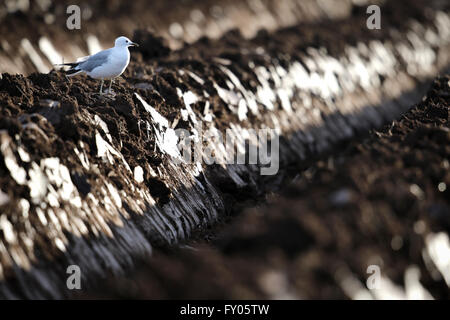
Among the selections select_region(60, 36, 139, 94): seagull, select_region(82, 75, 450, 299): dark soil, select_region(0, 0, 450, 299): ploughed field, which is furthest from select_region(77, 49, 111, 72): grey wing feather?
select_region(82, 75, 450, 299): dark soil

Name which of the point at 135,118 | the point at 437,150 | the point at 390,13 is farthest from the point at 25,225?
the point at 390,13

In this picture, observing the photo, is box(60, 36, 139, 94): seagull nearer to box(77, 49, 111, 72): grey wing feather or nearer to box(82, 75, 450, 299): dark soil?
box(77, 49, 111, 72): grey wing feather

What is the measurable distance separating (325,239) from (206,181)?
725 centimetres

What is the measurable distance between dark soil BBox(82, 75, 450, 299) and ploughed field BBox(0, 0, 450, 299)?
0.02 metres

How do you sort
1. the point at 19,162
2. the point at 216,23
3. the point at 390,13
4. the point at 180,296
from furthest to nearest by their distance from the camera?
the point at 390,13 → the point at 216,23 → the point at 19,162 → the point at 180,296

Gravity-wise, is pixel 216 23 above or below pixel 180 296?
above

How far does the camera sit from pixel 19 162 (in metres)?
9.39

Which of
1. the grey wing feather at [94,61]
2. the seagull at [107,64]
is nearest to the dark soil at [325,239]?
the seagull at [107,64]

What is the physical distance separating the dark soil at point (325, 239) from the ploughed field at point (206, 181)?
20 millimetres

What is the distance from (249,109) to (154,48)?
396 cm

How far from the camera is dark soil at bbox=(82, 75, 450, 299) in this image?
670 cm

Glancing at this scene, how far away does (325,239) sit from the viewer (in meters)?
7.18

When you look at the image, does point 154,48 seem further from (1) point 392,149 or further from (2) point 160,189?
(1) point 392,149

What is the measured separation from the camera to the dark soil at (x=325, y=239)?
6.70 metres
